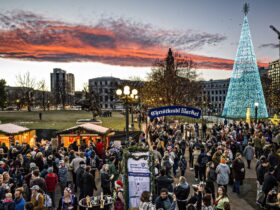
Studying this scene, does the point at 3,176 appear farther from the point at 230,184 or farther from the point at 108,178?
the point at 230,184

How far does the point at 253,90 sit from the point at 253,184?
32.6m

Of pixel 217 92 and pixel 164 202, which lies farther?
pixel 217 92

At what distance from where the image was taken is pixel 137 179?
926 cm

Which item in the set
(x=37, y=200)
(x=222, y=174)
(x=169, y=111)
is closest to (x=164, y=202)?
(x=37, y=200)

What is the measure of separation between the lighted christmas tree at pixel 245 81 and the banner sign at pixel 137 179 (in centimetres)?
3732

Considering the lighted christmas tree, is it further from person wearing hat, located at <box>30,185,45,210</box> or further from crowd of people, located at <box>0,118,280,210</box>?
person wearing hat, located at <box>30,185,45,210</box>

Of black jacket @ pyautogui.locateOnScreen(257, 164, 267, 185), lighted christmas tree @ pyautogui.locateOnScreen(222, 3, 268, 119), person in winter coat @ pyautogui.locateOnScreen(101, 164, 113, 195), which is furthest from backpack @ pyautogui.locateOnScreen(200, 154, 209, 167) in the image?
lighted christmas tree @ pyautogui.locateOnScreen(222, 3, 268, 119)

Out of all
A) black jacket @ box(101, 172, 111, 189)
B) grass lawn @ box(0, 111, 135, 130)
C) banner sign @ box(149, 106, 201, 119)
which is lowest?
grass lawn @ box(0, 111, 135, 130)

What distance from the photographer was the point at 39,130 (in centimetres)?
3020

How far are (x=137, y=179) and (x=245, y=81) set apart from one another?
38.2m

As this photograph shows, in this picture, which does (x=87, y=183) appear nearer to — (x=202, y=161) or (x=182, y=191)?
(x=182, y=191)

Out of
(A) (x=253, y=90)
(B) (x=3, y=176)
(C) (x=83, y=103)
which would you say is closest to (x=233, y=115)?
(A) (x=253, y=90)

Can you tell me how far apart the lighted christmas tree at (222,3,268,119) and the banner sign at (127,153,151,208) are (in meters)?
37.3

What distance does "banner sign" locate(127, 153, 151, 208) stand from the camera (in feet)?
30.2
